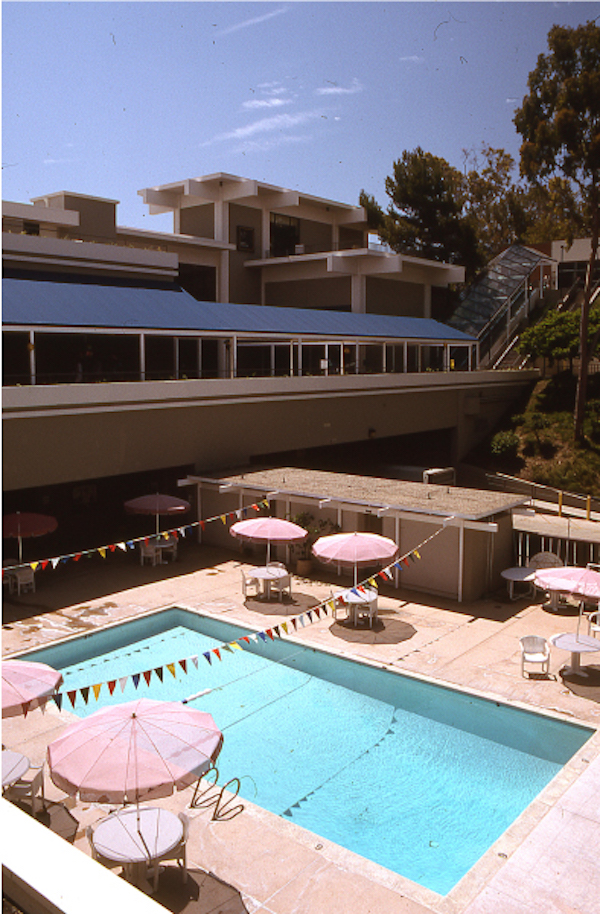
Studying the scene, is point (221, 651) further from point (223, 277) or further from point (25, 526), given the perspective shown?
point (223, 277)

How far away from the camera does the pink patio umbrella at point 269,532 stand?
18.5 meters

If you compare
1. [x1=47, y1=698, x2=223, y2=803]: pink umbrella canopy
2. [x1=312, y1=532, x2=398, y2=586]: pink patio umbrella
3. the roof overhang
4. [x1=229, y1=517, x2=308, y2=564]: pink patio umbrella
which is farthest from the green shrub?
[x1=47, y1=698, x2=223, y2=803]: pink umbrella canopy

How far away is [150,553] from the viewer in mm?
21938

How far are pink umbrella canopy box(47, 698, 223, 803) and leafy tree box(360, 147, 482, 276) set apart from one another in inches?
1949

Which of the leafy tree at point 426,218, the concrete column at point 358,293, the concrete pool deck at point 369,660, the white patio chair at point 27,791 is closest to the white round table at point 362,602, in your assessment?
the concrete pool deck at point 369,660

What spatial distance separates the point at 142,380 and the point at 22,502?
5784mm

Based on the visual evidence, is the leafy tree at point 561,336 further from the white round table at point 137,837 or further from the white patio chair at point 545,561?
the white round table at point 137,837

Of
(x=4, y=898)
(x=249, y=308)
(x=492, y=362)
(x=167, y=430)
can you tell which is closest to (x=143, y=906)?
(x=4, y=898)

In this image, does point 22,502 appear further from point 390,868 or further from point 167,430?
point 390,868

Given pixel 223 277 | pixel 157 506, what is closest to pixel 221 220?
pixel 223 277

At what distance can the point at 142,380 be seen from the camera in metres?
23.8

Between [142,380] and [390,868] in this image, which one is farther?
[142,380]

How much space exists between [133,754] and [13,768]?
2268 millimetres

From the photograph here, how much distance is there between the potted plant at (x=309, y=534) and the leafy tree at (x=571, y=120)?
20717mm
